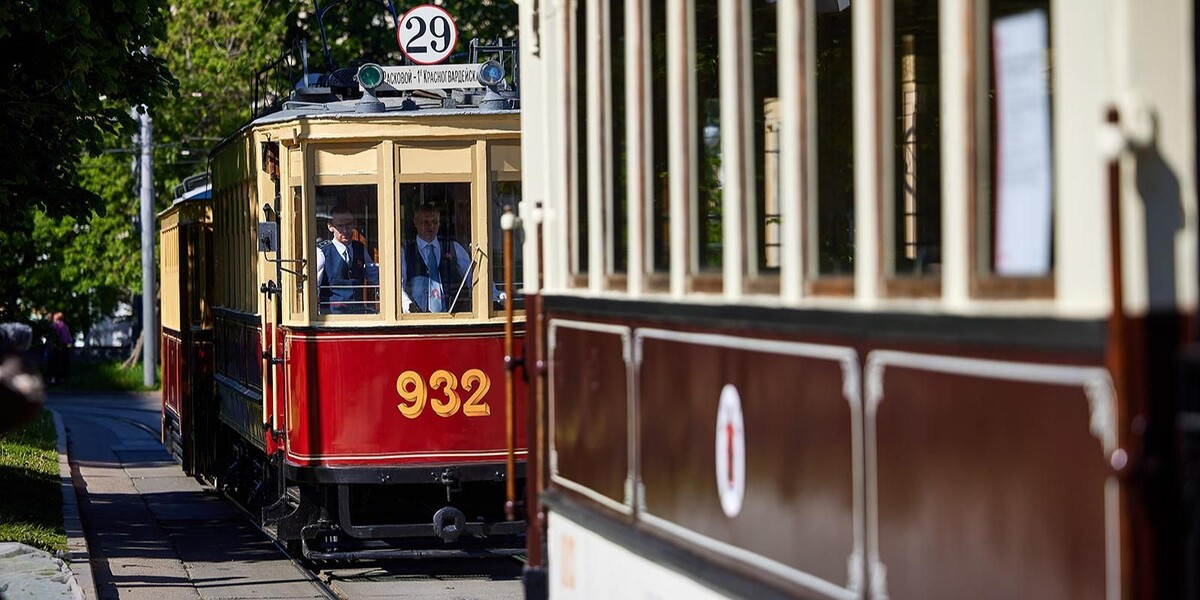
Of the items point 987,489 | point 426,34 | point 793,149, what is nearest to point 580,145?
point 793,149

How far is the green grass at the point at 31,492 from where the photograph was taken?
501 inches

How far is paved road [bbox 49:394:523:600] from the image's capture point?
11219mm

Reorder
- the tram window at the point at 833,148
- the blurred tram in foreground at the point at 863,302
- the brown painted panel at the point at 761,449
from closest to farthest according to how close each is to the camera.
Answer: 1. the blurred tram in foreground at the point at 863,302
2. the brown painted panel at the point at 761,449
3. the tram window at the point at 833,148

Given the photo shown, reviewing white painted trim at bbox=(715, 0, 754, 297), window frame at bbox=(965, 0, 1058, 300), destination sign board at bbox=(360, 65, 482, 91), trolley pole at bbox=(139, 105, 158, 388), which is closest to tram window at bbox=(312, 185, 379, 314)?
destination sign board at bbox=(360, 65, 482, 91)

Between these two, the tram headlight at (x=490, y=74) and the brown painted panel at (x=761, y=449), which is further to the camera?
the tram headlight at (x=490, y=74)

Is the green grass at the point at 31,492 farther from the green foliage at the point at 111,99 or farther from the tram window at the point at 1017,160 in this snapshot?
the tram window at the point at 1017,160

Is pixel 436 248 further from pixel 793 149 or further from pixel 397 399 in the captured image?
pixel 793 149

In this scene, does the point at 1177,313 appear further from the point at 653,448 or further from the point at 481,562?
the point at 481,562

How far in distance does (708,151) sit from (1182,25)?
214 centimetres

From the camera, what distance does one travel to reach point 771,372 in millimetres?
4145

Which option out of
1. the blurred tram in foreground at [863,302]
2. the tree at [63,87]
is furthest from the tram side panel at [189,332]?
the blurred tram in foreground at [863,302]

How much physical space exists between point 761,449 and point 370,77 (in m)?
7.41

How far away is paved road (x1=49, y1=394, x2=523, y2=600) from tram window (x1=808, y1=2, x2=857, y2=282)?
17.3 ft

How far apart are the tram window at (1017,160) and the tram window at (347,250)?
7.96 metres
